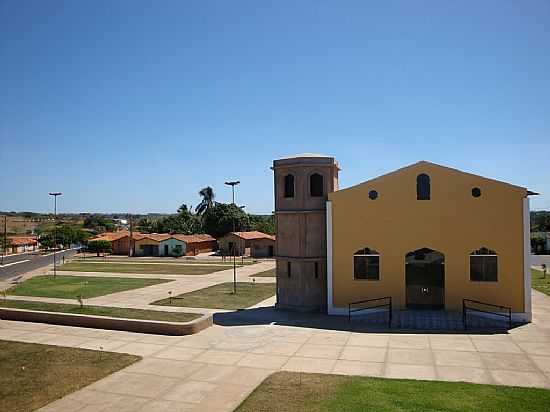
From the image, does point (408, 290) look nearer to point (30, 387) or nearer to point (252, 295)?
point (252, 295)

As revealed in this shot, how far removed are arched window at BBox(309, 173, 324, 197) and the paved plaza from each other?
6.54m

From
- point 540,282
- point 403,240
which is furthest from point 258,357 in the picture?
point 540,282

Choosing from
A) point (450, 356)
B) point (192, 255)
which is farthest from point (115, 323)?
point (192, 255)

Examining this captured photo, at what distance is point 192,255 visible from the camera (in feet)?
235

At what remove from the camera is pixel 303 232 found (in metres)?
25.1

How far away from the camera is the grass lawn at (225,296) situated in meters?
27.2

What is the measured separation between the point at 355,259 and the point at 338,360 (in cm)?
875

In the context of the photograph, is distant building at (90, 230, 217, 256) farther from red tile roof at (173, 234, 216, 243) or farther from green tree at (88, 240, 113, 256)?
green tree at (88, 240, 113, 256)

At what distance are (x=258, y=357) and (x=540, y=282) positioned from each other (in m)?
28.5

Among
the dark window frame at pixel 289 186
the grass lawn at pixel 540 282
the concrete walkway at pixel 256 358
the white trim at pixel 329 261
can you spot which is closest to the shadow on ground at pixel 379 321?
the white trim at pixel 329 261

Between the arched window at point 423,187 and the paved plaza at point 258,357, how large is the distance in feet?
22.3

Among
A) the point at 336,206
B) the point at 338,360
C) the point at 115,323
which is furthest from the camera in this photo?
the point at 336,206

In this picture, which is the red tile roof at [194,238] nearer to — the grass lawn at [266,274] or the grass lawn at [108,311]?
the grass lawn at [266,274]

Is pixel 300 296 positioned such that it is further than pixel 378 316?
Yes
